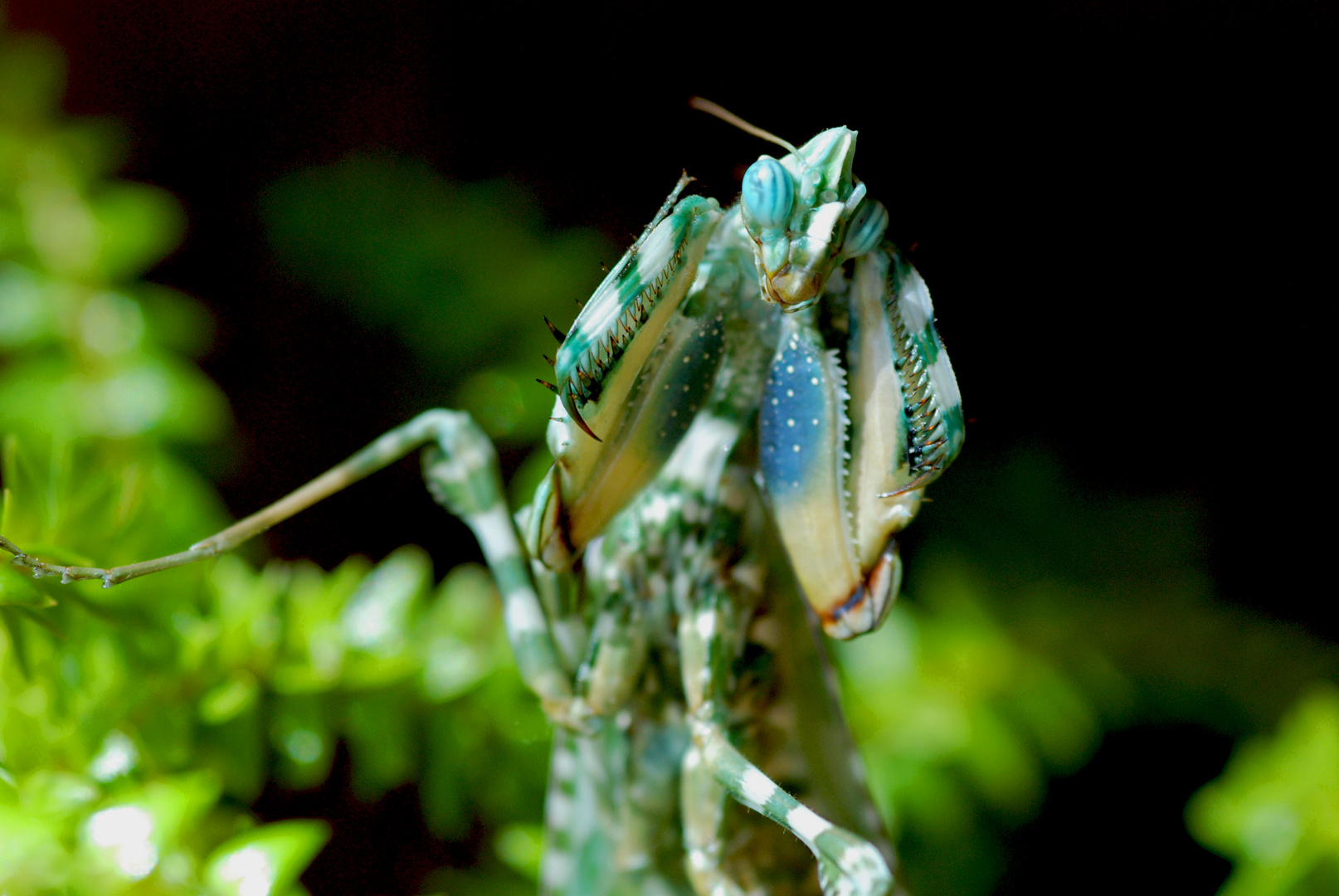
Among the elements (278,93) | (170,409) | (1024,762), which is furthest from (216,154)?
(1024,762)

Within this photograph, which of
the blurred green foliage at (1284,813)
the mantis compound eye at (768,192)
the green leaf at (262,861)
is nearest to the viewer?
the mantis compound eye at (768,192)

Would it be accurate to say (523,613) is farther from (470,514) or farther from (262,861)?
(262,861)

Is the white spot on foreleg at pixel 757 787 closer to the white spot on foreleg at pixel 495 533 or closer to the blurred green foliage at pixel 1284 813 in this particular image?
the white spot on foreleg at pixel 495 533

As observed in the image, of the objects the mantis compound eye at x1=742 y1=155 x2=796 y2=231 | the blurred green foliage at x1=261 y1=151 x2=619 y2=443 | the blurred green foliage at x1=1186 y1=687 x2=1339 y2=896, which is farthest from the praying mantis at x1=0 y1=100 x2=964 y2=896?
the blurred green foliage at x1=261 y1=151 x2=619 y2=443

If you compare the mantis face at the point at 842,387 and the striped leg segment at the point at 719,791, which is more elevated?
the mantis face at the point at 842,387

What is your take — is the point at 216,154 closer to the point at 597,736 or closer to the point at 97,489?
the point at 97,489

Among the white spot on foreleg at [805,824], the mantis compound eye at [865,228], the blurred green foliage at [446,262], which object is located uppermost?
the blurred green foliage at [446,262]

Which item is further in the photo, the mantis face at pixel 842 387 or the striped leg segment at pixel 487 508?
the striped leg segment at pixel 487 508

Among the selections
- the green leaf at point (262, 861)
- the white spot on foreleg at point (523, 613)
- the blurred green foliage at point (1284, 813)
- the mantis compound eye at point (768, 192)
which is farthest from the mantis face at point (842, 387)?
the blurred green foliage at point (1284, 813)
